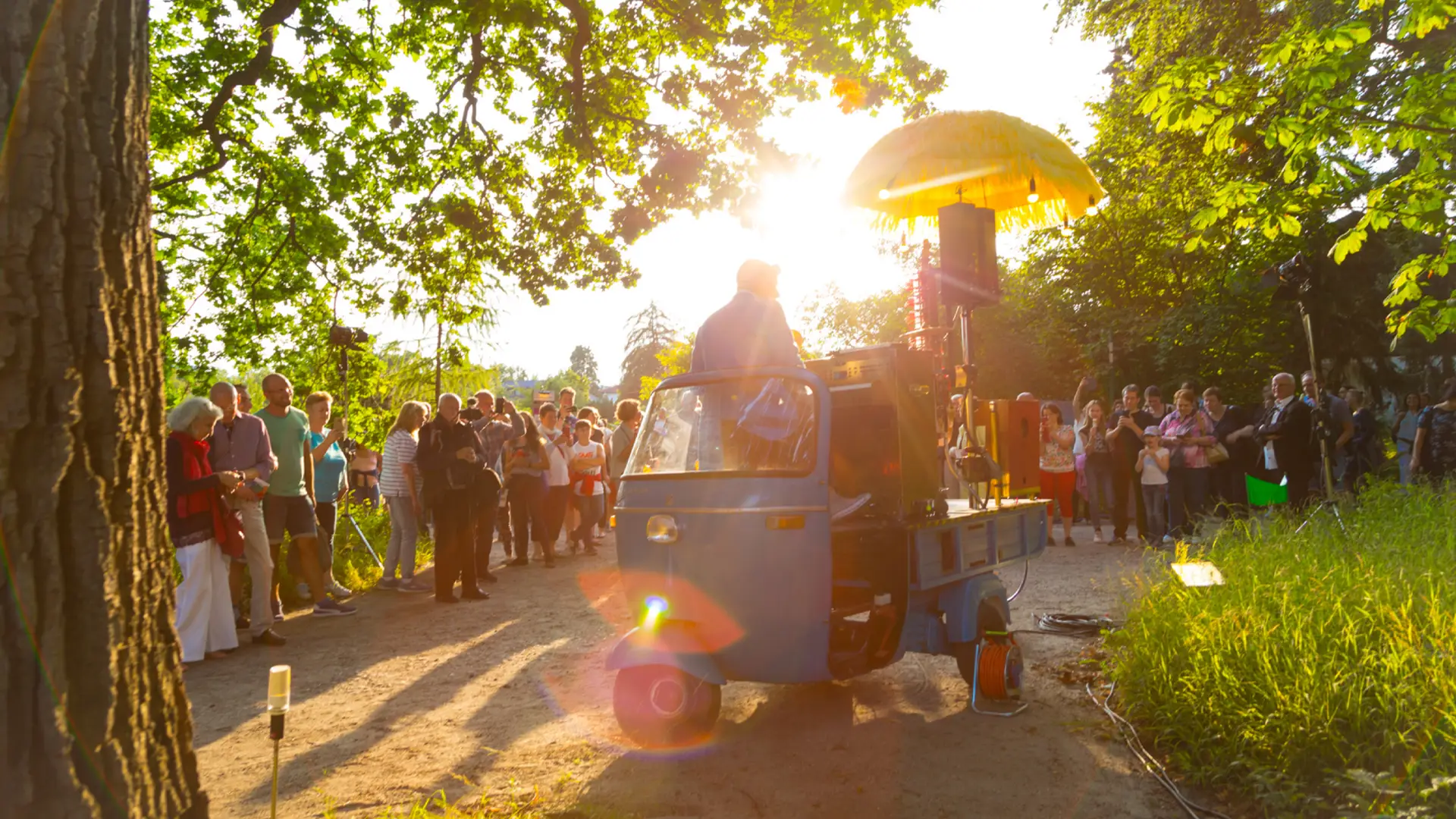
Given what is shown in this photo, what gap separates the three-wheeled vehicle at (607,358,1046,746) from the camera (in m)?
4.86

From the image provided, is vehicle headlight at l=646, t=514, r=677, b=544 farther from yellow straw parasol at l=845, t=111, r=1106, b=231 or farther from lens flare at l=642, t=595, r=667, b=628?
yellow straw parasol at l=845, t=111, r=1106, b=231

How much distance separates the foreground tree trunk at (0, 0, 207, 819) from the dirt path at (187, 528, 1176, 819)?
76.3 inches

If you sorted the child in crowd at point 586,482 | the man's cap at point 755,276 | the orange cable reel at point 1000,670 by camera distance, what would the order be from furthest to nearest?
the child in crowd at point 586,482, the man's cap at point 755,276, the orange cable reel at point 1000,670

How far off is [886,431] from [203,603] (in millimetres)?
5593

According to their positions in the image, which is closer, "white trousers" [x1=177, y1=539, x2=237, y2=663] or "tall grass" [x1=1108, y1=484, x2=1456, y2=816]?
"tall grass" [x1=1108, y1=484, x2=1456, y2=816]

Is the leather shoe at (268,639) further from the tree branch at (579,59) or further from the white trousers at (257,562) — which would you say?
the tree branch at (579,59)

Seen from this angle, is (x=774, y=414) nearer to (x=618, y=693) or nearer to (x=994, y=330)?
(x=618, y=693)

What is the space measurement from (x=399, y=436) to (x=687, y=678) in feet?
21.8

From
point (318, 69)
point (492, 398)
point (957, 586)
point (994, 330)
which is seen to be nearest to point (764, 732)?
point (957, 586)

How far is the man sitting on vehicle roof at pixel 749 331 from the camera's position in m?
5.66

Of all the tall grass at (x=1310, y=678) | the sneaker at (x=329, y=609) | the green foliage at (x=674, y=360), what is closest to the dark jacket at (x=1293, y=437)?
the tall grass at (x=1310, y=678)

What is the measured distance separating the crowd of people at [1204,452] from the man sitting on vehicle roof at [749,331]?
6.36 metres

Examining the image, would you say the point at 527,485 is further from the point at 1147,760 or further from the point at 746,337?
the point at 1147,760

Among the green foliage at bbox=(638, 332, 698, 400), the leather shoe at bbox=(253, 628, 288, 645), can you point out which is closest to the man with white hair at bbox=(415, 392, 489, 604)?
the leather shoe at bbox=(253, 628, 288, 645)
